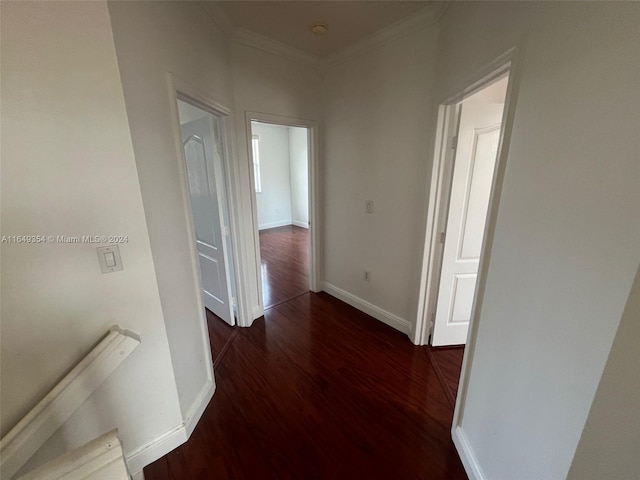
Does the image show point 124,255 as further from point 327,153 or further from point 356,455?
point 327,153

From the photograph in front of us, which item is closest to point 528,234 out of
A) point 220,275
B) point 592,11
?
point 592,11

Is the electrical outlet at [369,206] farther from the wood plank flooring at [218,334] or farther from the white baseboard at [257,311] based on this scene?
the wood plank flooring at [218,334]

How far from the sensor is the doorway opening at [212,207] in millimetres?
2092

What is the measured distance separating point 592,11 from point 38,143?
1772mm

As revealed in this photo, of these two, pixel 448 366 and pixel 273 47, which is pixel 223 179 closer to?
pixel 273 47

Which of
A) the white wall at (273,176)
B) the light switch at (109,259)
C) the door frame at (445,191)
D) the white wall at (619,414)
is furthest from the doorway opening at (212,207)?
the white wall at (273,176)

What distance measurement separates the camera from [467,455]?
1.31 metres

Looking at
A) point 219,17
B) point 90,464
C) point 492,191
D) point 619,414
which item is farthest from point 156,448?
point 219,17

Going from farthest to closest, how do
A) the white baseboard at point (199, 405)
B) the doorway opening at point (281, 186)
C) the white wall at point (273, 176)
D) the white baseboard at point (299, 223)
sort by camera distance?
the white baseboard at point (299, 223), the white wall at point (273, 176), the doorway opening at point (281, 186), the white baseboard at point (199, 405)

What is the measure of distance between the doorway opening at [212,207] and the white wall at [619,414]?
2.14 meters

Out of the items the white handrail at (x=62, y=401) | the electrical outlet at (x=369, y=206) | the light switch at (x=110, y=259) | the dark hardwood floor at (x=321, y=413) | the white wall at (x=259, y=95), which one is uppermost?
the white wall at (x=259, y=95)

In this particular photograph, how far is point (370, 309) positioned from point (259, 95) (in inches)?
94.6

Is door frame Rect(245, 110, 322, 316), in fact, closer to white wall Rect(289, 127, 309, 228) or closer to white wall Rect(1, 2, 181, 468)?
white wall Rect(1, 2, 181, 468)

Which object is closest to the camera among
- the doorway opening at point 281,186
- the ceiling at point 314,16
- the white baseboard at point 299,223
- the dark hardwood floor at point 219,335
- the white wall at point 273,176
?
the ceiling at point 314,16
